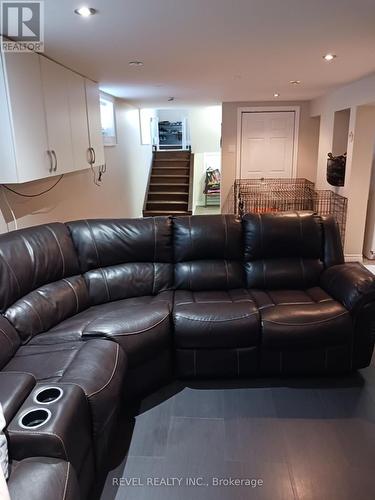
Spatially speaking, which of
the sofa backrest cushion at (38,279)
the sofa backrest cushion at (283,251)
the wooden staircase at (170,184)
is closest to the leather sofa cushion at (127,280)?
the sofa backrest cushion at (38,279)

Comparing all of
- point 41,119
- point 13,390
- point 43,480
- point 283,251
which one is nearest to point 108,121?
point 41,119

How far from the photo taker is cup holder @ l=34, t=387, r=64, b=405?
1.48 metres

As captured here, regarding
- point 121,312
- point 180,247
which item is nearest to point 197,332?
point 121,312

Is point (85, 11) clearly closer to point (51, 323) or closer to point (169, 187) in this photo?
point (51, 323)

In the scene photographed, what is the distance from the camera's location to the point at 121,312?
2.35 metres

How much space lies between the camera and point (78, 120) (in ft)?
11.0

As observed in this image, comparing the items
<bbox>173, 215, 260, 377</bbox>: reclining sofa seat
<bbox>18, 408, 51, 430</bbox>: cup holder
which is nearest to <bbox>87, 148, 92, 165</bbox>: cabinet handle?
<bbox>173, 215, 260, 377</bbox>: reclining sofa seat

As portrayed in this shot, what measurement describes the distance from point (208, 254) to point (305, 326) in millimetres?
935

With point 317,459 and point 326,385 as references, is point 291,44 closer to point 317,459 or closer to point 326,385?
point 326,385

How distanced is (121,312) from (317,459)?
4.45ft

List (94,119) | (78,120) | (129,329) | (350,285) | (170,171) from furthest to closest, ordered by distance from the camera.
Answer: (170,171) < (94,119) < (78,120) < (350,285) < (129,329)

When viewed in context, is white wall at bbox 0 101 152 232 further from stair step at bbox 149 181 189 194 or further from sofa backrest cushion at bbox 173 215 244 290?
sofa backrest cushion at bbox 173 215 244 290

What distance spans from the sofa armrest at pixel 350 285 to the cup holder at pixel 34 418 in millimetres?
1884

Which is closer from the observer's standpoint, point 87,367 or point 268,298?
point 87,367
